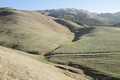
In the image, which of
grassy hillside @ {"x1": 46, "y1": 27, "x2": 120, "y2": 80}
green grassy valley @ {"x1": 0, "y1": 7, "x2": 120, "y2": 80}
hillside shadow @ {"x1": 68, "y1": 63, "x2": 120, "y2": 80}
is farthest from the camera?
grassy hillside @ {"x1": 46, "y1": 27, "x2": 120, "y2": 80}

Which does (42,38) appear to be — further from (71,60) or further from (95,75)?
(95,75)

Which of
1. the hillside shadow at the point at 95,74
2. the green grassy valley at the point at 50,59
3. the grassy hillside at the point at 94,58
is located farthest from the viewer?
the grassy hillside at the point at 94,58

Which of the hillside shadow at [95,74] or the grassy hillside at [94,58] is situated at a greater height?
the grassy hillside at [94,58]

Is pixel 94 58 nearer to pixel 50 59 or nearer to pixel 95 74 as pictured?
pixel 50 59

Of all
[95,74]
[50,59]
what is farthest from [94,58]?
[95,74]

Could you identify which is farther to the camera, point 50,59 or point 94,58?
point 94,58

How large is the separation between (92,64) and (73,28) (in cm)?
7580

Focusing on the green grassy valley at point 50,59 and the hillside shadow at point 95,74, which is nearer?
the green grassy valley at point 50,59

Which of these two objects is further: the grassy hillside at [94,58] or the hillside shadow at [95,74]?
the grassy hillside at [94,58]

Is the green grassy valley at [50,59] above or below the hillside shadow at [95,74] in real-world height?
above

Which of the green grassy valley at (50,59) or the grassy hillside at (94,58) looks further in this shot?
the grassy hillside at (94,58)

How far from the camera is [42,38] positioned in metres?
80.4

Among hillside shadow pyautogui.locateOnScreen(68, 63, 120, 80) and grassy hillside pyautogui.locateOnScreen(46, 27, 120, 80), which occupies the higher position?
grassy hillside pyautogui.locateOnScreen(46, 27, 120, 80)

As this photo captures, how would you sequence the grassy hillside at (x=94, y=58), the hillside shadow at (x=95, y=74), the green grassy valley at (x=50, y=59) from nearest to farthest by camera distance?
the green grassy valley at (x=50, y=59) < the hillside shadow at (x=95, y=74) < the grassy hillside at (x=94, y=58)
